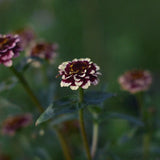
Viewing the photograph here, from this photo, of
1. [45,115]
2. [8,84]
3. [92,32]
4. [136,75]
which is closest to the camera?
[45,115]

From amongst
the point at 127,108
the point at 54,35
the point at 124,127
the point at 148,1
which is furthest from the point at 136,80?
the point at 148,1

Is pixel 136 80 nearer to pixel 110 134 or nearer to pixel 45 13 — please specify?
pixel 110 134

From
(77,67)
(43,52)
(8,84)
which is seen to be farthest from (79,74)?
(43,52)

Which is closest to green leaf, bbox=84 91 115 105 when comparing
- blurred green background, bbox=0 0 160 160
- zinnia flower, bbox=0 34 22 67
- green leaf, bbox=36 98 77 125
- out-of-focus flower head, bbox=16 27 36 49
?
green leaf, bbox=36 98 77 125

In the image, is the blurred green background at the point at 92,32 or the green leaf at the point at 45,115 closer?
the green leaf at the point at 45,115

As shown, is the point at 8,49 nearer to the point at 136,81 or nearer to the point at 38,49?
the point at 38,49

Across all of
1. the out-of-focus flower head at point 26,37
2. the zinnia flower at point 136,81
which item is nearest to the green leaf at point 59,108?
the zinnia flower at point 136,81

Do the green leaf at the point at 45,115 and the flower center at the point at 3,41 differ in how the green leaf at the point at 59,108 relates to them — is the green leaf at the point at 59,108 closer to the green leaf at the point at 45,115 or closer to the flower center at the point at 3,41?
the green leaf at the point at 45,115
